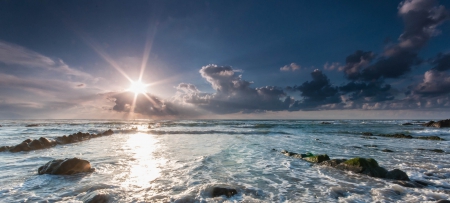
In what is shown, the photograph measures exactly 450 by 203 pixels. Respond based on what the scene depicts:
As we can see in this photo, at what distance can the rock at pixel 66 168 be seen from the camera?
8977mm

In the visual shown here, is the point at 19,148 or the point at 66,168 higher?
the point at 66,168

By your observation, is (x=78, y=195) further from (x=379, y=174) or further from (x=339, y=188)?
(x=379, y=174)

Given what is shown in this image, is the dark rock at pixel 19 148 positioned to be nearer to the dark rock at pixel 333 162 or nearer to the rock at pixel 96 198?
the rock at pixel 96 198

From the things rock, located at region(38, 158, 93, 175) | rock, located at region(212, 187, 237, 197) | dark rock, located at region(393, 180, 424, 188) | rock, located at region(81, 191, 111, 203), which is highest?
rock, located at region(38, 158, 93, 175)

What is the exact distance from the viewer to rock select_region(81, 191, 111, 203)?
20.0 ft

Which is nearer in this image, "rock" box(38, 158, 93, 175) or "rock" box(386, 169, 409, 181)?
"rock" box(386, 169, 409, 181)

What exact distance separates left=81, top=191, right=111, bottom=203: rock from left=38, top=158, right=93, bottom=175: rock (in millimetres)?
3360

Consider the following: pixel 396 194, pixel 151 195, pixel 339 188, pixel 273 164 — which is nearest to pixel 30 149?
pixel 151 195

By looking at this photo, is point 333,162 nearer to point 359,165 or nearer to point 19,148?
point 359,165

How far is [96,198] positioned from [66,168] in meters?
4.10

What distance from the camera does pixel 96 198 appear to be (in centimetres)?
622

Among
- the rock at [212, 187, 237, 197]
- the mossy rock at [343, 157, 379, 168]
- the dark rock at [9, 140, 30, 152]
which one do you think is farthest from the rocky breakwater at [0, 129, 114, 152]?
the mossy rock at [343, 157, 379, 168]

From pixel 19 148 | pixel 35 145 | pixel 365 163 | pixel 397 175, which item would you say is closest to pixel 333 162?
pixel 365 163

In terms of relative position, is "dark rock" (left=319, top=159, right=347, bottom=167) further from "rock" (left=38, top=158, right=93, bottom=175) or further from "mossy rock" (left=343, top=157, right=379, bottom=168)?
"rock" (left=38, top=158, right=93, bottom=175)
